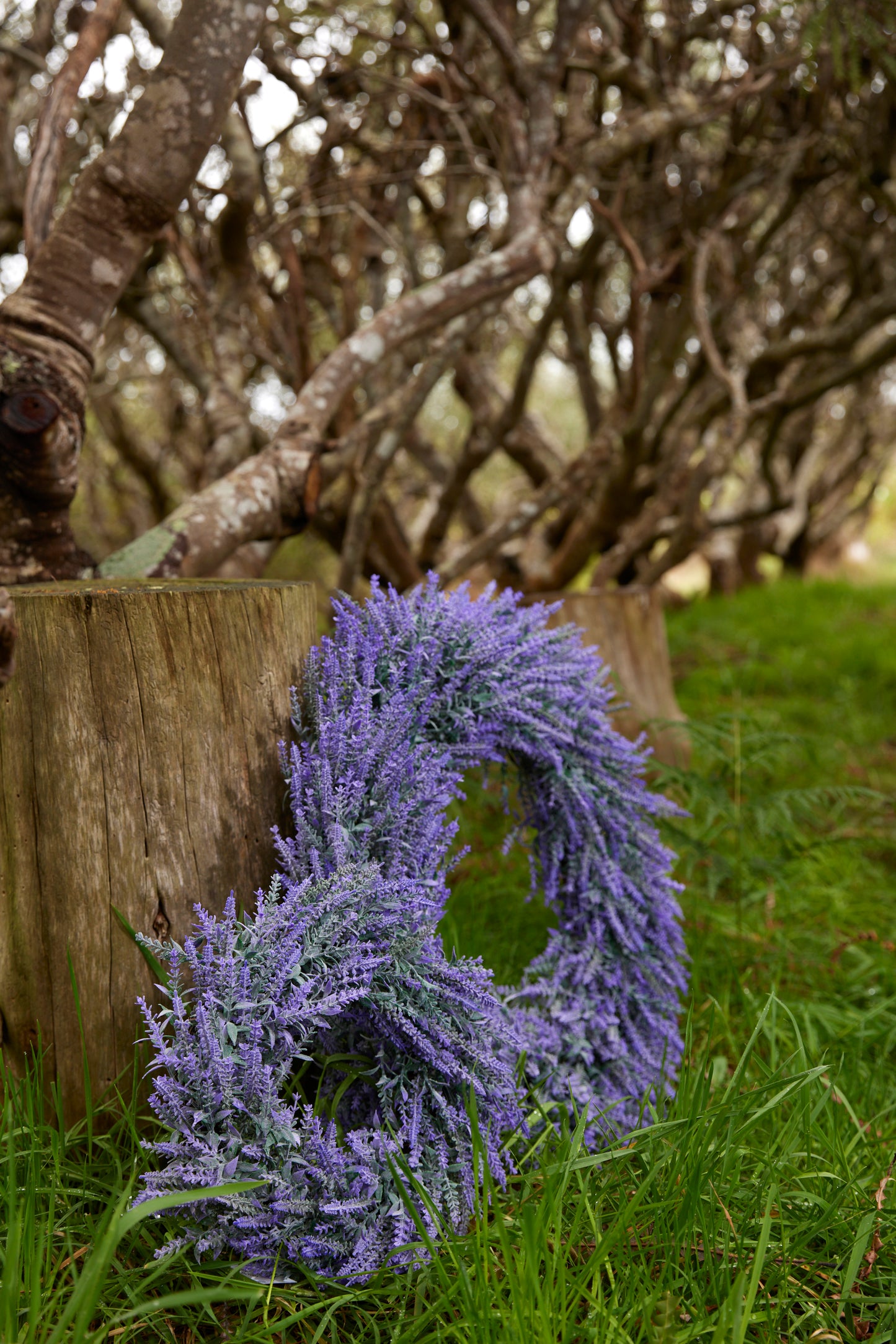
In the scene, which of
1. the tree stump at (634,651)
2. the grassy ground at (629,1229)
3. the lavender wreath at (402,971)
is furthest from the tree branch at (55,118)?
the grassy ground at (629,1229)

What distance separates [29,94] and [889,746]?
6.43 metres

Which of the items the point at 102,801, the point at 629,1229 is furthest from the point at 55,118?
the point at 629,1229

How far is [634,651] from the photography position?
3.43 metres

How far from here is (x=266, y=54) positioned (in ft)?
11.7

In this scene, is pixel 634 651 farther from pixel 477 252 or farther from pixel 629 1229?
pixel 477 252

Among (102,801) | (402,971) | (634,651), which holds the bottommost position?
(402,971)

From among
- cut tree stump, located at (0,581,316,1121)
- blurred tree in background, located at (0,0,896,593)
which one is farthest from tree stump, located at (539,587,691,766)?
cut tree stump, located at (0,581,316,1121)

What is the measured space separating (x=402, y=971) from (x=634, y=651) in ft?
7.21

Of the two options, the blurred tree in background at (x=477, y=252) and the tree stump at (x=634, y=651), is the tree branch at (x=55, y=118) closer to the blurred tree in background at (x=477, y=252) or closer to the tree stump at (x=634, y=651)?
the blurred tree in background at (x=477, y=252)

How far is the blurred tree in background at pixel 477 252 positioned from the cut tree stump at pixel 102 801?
0.72 meters

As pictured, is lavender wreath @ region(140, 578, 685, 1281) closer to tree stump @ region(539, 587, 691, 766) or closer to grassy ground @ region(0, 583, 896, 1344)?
grassy ground @ region(0, 583, 896, 1344)

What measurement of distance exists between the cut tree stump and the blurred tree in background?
0.72 metres

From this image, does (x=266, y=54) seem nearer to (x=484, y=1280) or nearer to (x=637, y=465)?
(x=637, y=465)

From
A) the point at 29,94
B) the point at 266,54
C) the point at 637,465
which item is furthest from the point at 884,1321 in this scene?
the point at 29,94
